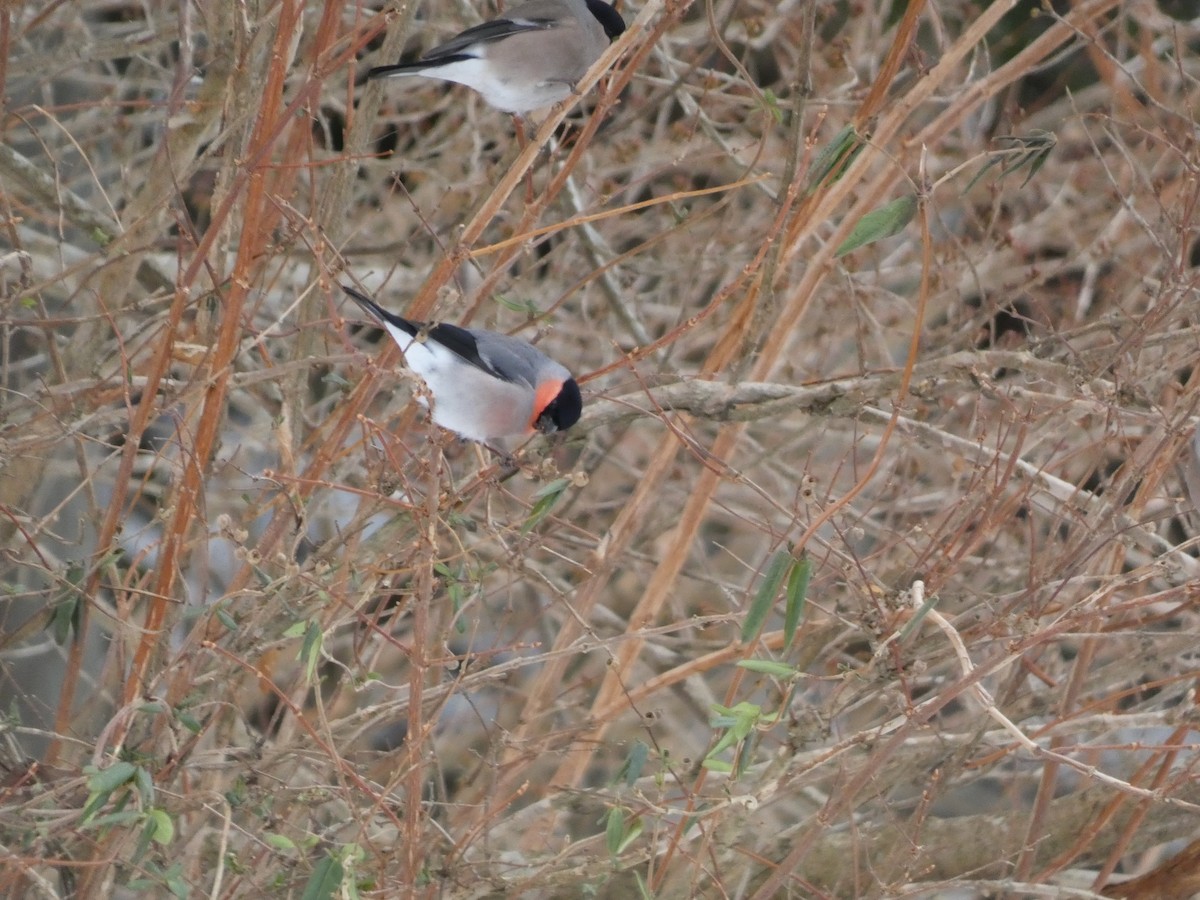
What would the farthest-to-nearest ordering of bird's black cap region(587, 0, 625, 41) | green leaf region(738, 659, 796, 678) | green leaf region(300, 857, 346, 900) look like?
bird's black cap region(587, 0, 625, 41), green leaf region(738, 659, 796, 678), green leaf region(300, 857, 346, 900)

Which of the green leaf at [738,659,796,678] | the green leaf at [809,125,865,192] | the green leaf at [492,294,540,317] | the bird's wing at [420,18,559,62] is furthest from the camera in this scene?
the bird's wing at [420,18,559,62]

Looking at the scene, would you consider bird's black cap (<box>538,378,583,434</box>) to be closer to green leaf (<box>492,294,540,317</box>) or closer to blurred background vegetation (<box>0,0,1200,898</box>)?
blurred background vegetation (<box>0,0,1200,898</box>)

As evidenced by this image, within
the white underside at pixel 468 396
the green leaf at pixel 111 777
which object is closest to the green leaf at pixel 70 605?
the green leaf at pixel 111 777

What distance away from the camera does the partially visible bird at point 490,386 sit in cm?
318

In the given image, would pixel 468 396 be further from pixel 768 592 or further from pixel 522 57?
pixel 522 57

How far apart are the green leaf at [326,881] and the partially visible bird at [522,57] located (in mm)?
1874

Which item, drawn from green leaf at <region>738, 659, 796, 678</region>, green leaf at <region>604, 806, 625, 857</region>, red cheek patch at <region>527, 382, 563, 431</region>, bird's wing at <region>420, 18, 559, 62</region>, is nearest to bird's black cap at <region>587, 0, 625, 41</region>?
bird's wing at <region>420, 18, 559, 62</region>

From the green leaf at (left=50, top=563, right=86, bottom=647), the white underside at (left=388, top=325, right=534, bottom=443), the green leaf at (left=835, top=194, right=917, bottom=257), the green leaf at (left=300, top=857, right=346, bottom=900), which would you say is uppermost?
the green leaf at (left=835, top=194, right=917, bottom=257)

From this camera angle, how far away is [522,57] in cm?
Answer: 381

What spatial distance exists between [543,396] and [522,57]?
115 centimetres

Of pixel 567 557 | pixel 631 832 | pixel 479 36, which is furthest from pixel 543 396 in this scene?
pixel 479 36

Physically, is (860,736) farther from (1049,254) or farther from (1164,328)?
(1049,254)

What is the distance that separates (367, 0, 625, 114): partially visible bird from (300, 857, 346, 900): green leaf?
73.8 inches

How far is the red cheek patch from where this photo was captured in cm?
315
